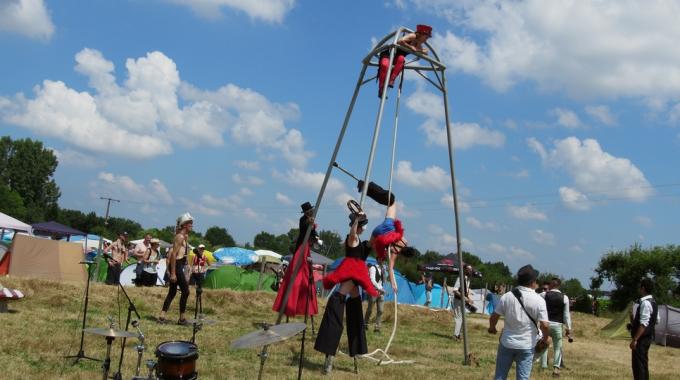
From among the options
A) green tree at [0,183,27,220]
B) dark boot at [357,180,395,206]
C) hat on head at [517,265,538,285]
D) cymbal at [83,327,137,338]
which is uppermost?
green tree at [0,183,27,220]

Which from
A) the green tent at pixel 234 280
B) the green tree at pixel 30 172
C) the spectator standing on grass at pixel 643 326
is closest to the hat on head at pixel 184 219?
the spectator standing on grass at pixel 643 326

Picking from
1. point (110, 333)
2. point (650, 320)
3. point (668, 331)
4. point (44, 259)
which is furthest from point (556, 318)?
point (44, 259)

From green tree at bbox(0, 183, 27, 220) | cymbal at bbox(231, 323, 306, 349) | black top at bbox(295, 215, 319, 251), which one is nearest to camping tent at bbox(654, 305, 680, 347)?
black top at bbox(295, 215, 319, 251)

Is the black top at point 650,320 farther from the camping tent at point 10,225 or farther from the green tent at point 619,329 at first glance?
the camping tent at point 10,225

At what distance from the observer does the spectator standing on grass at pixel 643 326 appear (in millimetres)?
7824

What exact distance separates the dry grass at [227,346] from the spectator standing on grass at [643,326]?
1.60 metres

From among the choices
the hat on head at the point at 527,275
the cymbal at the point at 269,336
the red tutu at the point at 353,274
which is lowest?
the cymbal at the point at 269,336

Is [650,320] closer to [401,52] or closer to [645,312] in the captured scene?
[645,312]

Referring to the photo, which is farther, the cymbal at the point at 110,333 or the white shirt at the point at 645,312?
the white shirt at the point at 645,312

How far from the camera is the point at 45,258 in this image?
59.4 ft

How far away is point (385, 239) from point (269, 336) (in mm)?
3041

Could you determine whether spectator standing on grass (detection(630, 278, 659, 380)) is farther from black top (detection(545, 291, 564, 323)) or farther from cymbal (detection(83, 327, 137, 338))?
cymbal (detection(83, 327, 137, 338))

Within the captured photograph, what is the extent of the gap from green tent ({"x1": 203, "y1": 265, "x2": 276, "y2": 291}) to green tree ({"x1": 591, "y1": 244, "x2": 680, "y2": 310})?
2866cm

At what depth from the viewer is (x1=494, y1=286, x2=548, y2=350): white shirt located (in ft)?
18.8
